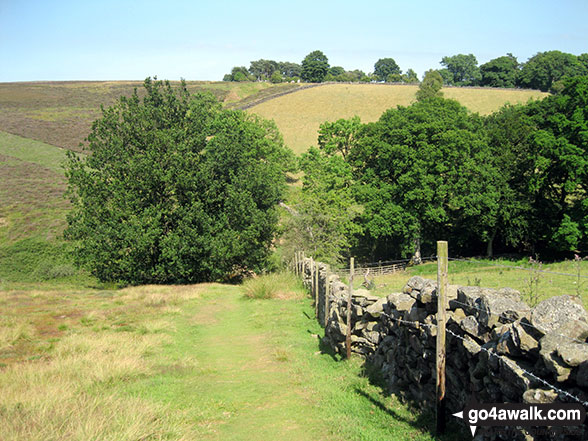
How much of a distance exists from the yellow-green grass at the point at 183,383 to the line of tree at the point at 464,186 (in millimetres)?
21592

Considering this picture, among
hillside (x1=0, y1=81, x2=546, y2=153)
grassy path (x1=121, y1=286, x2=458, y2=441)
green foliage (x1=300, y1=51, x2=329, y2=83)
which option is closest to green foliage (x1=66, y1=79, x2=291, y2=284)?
grassy path (x1=121, y1=286, x2=458, y2=441)

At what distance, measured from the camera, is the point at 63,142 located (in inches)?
3054

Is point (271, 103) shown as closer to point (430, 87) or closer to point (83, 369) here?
point (430, 87)

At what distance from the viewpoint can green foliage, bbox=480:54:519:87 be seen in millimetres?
123438

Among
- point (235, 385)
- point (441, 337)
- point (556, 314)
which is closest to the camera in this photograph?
point (556, 314)

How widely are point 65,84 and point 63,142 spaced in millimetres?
62656

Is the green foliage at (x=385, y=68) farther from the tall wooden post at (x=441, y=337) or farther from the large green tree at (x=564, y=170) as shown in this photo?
the tall wooden post at (x=441, y=337)

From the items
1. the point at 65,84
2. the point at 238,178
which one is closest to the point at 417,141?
the point at 238,178

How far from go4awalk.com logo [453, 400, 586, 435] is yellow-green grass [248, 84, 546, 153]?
75930mm

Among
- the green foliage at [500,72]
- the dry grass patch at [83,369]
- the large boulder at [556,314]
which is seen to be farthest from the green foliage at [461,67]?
the large boulder at [556,314]

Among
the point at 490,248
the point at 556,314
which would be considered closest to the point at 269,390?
the point at 556,314

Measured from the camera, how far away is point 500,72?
412ft

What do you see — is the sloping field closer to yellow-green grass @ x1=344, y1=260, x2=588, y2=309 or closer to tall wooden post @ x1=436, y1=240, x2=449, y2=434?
yellow-green grass @ x1=344, y1=260, x2=588, y2=309

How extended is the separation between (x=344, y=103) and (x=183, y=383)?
9270cm
